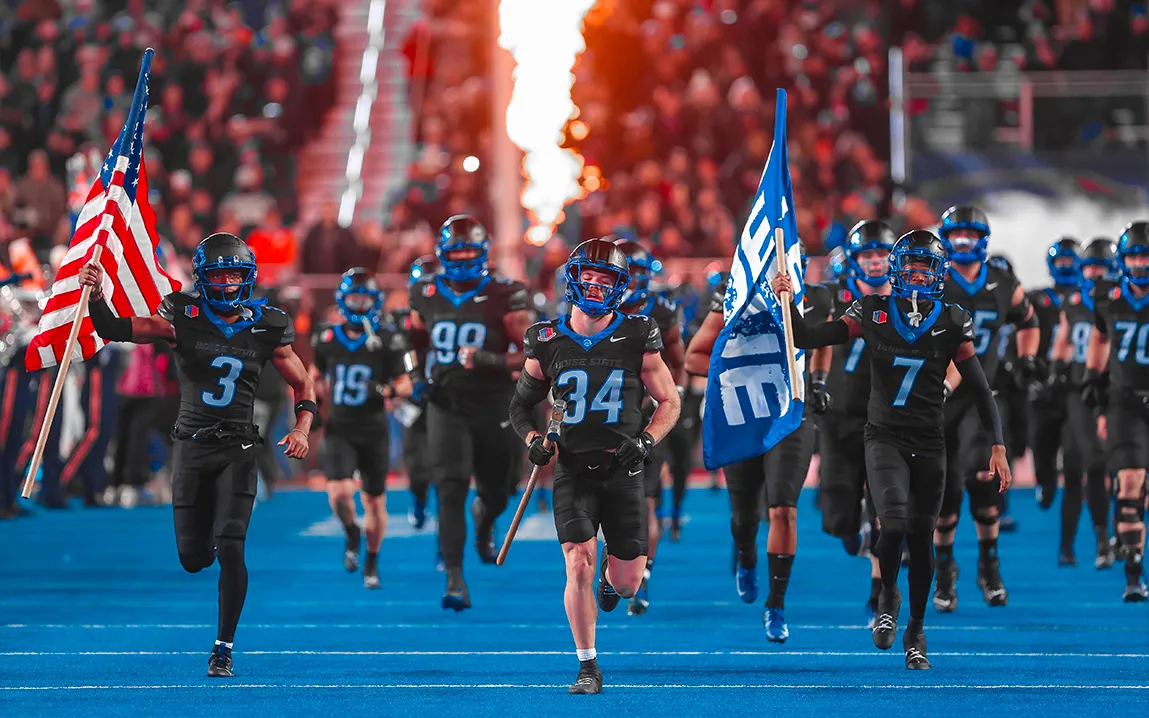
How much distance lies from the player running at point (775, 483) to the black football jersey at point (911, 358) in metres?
0.61

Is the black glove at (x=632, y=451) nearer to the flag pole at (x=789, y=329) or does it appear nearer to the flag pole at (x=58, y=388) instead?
the flag pole at (x=789, y=329)

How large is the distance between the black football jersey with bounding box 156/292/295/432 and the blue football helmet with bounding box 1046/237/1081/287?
7.00 metres

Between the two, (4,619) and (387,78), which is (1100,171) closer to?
(387,78)

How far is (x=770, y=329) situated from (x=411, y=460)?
17.5 feet

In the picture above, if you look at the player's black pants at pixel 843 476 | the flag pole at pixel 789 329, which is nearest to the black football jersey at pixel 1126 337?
the player's black pants at pixel 843 476

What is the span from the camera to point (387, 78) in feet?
88.2

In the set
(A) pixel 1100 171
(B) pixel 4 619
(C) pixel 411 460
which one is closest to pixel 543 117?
(A) pixel 1100 171

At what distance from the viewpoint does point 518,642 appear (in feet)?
29.3

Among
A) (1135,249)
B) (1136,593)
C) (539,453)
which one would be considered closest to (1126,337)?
(1135,249)

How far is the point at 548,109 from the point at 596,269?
15933 mm

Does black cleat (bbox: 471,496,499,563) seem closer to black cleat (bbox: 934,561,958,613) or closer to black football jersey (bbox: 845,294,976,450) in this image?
black cleat (bbox: 934,561,958,613)

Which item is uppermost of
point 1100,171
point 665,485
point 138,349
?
point 1100,171

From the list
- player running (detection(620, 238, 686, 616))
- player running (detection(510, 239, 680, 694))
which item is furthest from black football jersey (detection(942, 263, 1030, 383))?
player running (detection(510, 239, 680, 694))

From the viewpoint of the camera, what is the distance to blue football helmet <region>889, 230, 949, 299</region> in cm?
812
